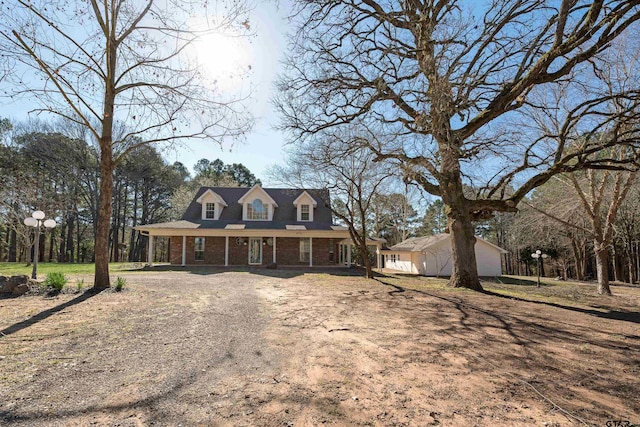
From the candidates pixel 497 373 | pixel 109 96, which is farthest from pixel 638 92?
pixel 109 96

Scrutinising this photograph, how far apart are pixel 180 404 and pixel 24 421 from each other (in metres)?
1.13

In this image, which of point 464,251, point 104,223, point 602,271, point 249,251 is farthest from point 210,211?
point 602,271

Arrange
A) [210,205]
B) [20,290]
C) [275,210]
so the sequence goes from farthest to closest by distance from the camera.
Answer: [275,210] < [210,205] < [20,290]

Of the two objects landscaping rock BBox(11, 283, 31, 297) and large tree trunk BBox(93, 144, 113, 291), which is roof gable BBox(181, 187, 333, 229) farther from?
landscaping rock BBox(11, 283, 31, 297)

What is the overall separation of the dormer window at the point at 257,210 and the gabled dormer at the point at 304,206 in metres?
2.22

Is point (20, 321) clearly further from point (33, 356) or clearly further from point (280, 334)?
point (280, 334)

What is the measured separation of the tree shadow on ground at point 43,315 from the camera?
4.81 m

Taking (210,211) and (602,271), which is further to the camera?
(210,211)

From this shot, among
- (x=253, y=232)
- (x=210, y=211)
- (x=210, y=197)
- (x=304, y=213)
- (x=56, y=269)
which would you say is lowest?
(x=56, y=269)

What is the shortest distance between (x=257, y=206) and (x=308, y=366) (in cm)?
1970

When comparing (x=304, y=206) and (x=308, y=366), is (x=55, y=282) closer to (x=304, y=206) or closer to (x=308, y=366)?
(x=308, y=366)

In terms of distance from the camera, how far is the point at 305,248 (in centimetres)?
2206

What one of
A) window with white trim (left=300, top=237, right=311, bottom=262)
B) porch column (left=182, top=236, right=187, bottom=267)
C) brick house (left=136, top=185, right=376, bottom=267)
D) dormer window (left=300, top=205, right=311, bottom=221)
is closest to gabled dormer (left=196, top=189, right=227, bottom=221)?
brick house (left=136, top=185, right=376, bottom=267)

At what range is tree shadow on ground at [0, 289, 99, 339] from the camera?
15.8 feet
